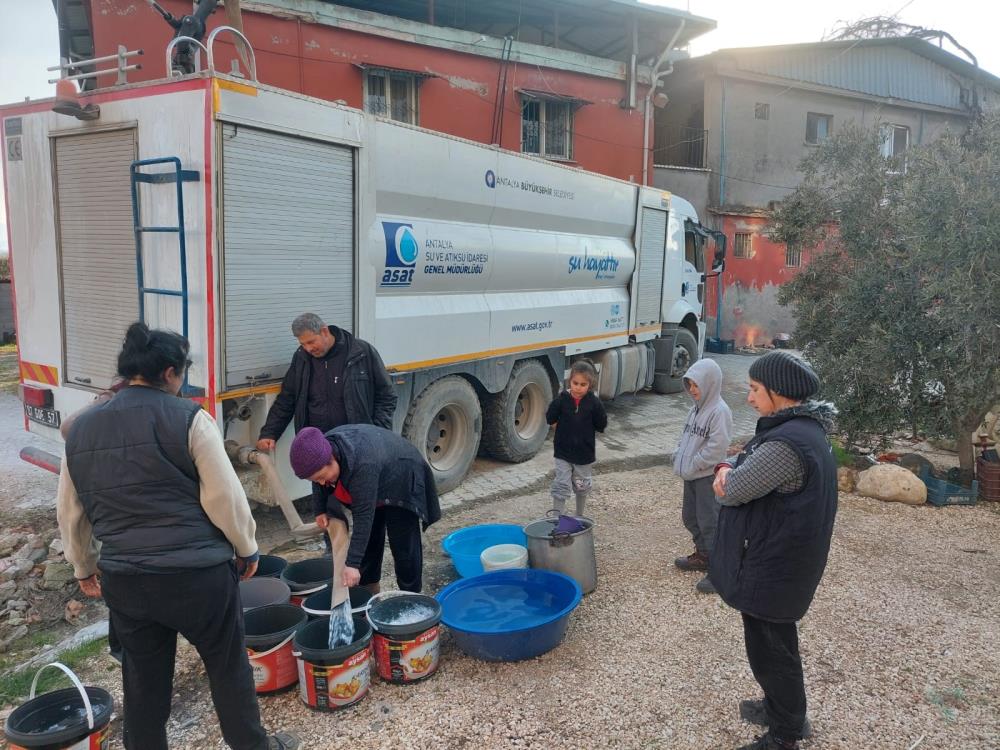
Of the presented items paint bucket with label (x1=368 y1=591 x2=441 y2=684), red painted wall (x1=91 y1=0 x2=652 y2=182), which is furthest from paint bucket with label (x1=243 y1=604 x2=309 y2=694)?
red painted wall (x1=91 y1=0 x2=652 y2=182)

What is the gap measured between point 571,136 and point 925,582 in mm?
12086

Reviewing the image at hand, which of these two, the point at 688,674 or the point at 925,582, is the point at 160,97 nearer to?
the point at 688,674

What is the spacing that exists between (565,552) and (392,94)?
426 inches

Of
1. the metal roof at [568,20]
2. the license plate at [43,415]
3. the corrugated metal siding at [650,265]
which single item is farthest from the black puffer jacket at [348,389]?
the metal roof at [568,20]

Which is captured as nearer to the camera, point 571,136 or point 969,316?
point 969,316

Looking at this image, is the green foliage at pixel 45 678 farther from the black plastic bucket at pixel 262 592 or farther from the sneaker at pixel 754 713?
the sneaker at pixel 754 713

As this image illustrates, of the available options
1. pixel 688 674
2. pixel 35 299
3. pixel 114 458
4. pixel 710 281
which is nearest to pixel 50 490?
pixel 35 299

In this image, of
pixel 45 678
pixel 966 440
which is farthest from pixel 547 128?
pixel 45 678

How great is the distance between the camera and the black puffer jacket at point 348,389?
4.61 metres

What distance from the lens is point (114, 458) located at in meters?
2.43

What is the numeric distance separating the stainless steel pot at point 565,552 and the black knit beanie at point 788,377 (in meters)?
1.80

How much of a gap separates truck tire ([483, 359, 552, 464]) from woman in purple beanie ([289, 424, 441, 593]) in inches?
126

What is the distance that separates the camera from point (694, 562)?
4777 millimetres

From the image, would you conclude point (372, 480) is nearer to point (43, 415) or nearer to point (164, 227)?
point (164, 227)
